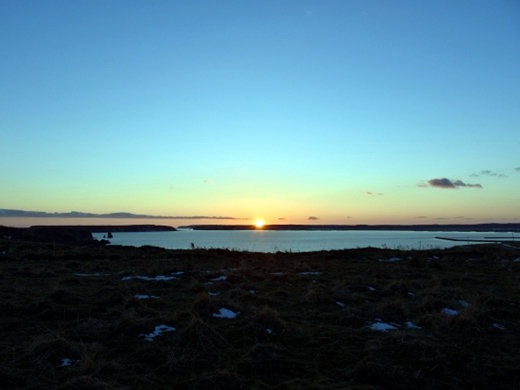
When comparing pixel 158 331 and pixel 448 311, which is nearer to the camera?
pixel 158 331

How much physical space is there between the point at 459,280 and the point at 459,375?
A: 11381 mm

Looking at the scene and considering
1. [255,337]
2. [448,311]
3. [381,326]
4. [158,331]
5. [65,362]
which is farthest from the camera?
[448,311]

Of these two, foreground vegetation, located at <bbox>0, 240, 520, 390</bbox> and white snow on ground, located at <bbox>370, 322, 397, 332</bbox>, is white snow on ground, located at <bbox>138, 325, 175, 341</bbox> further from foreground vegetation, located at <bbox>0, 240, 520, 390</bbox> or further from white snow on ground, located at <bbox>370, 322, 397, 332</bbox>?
white snow on ground, located at <bbox>370, 322, 397, 332</bbox>

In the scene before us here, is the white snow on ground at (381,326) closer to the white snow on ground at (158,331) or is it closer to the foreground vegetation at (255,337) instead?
the foreground vegetation at (255,337)

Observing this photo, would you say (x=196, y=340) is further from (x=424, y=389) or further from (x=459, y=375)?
(x=459, y=375)

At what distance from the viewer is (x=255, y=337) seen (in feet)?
25.2

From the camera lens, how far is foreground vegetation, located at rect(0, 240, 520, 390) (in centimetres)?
582

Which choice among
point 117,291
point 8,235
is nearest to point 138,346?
point 117,291

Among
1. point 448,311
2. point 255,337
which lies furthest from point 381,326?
point 255,337

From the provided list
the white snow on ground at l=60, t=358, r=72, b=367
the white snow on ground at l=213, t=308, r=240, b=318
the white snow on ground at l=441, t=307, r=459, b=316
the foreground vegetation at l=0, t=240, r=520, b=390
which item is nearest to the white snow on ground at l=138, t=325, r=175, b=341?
the foreground vegetation at l=0, t=240, r=520, b=390

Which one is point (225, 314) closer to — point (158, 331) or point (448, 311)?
point (158, 331)

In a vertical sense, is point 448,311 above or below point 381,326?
above

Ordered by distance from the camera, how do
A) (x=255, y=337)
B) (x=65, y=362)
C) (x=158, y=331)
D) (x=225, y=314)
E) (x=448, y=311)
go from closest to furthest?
(x=65, y=362) → (x=255, y=337) → (x=158, y=331) → (x=225, y=314) → (x=448, y=311)

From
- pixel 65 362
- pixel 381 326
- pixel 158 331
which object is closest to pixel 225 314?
pixel 158 331
